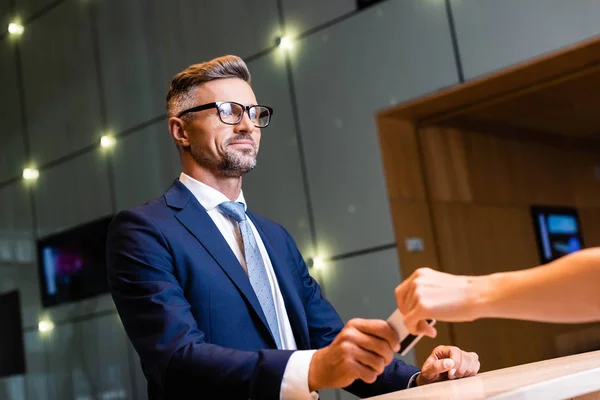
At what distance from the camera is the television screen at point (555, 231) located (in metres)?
3.72

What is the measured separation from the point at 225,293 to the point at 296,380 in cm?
43

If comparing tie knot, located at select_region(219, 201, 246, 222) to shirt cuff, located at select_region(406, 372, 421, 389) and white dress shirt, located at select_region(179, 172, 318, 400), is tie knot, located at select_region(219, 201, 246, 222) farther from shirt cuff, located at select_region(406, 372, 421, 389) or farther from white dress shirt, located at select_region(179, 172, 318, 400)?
shirt cuff, located at select_region(406, 372, 421, 389)

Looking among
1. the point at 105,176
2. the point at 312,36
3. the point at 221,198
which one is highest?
the point at 312,36

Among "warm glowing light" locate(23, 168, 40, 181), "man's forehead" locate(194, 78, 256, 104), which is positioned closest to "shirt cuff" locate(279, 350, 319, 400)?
"man's forehead" locate(194, 78, 256, 104)

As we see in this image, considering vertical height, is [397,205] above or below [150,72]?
below

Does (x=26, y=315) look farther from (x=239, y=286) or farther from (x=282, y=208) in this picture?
(x=239, y=286)

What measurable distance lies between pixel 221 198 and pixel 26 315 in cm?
441

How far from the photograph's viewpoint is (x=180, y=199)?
1.93 m

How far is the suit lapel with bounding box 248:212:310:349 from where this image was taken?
1894 mm

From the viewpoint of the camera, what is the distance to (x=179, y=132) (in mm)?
2154

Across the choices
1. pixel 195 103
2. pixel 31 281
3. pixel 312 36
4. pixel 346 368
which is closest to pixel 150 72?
pixel 312 36

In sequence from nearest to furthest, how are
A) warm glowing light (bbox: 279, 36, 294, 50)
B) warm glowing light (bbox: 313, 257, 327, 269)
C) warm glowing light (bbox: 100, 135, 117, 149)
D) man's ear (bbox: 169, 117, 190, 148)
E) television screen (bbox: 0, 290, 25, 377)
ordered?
man's ear (bbox: 169, 117, 190, 148) < warm glowing light (bbox: 313, 257, 327, 269) < warm glowing light (bbox: 279, 36, 294, 50) < warm glowing light (bbox: 100, 135, 117, 149) < television screen (bbox: 0, 290, 25, 377)

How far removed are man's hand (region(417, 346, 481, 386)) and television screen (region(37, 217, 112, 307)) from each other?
3930 mm

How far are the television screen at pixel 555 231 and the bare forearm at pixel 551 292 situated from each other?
275 cm
